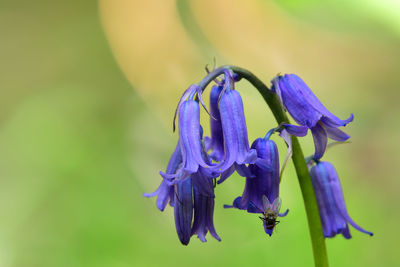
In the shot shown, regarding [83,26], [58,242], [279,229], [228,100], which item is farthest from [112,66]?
[228,100]

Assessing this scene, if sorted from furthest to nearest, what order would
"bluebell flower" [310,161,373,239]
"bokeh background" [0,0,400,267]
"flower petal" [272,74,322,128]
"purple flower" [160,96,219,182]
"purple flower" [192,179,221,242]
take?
1. "bokeh background" [0,0,400,267]
2. "bluebell flower" [310,161,373,239]
3. "purple flower" [192,179,221,242]
4. "flower petal" [272,74,322,128]
5. "purple flower" [160,96,219,182]

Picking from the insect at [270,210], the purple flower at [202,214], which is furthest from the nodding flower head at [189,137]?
the insect at [270,210]

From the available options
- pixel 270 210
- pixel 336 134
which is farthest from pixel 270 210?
pixel 336 134

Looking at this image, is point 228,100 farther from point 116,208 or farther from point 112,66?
point 112,66

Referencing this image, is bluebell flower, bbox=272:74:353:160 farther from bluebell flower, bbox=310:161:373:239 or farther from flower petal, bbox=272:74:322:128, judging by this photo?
bluebell flower, bbox=310:161:373:239

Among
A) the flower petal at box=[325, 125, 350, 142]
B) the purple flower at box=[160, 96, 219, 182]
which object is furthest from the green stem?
the purple flower at box=[160, 96, 219, 182]

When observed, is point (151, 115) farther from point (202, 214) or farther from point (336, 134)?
point (336, 134)

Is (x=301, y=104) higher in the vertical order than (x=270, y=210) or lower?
higher
